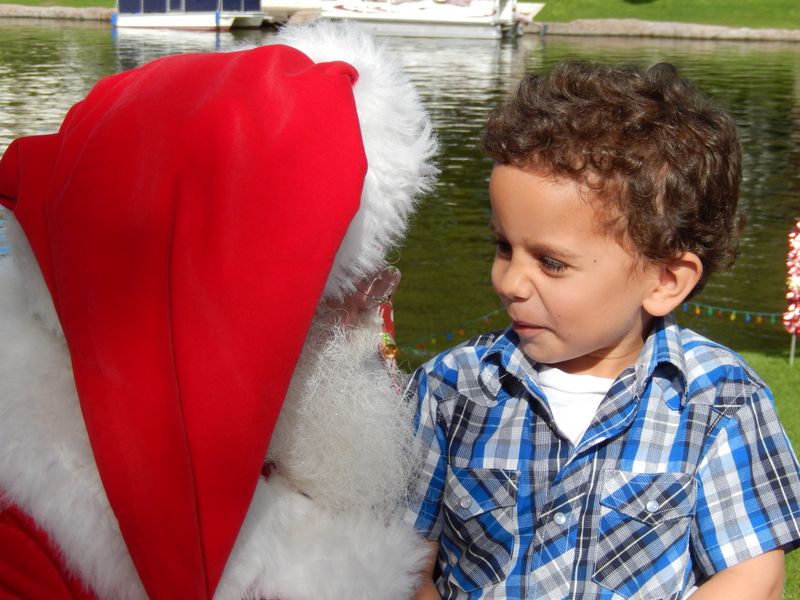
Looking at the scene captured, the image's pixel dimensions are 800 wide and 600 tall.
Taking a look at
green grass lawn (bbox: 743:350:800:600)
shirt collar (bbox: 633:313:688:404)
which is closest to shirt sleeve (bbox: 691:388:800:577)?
shirt collar (bbox: 633:313:688:404)

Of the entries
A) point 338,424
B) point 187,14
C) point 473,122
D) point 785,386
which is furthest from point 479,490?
point 187,14

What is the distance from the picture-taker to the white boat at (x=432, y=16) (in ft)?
85.5

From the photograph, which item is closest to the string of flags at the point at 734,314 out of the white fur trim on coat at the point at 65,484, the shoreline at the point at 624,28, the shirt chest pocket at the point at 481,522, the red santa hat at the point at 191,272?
the shirt chest pocket at the point at 481,522

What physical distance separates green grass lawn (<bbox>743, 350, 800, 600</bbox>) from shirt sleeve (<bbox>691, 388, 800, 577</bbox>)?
169cm

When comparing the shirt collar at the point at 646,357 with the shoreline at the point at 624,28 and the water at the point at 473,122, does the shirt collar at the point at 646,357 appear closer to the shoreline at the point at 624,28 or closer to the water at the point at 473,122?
the water at the point at 473,122

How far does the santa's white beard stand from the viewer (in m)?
1.56

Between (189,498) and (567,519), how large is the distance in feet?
2.18

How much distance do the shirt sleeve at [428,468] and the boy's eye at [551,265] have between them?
35cm

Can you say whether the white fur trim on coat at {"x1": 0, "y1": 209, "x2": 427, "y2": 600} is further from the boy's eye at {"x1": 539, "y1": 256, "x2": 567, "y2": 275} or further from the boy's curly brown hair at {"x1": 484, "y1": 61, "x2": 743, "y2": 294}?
the boy's curly brown hair at {"x1": 484, "y1": 61, "x2": 743, "y2": 294}

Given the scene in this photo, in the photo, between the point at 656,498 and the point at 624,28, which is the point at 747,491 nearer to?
the point at 656,498

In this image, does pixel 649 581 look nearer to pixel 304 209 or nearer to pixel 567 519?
pixel 567 519

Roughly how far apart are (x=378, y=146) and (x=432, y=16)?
84.6 feet

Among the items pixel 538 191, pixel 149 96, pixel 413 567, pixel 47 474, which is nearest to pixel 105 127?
pixel 149 96

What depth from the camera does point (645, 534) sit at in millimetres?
1674
